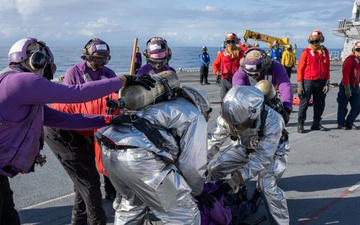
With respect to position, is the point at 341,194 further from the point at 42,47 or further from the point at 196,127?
the point at 42,47

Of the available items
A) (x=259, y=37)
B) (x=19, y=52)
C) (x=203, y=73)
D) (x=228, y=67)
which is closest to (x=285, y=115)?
(x=19, y=52)

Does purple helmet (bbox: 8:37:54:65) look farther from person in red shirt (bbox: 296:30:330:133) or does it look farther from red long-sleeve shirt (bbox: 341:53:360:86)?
red long-sleeve shirt (bbox: 341:53:360:86)

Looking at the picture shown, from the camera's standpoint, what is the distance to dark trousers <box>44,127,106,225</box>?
132 inches

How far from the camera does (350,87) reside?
25.7 feet

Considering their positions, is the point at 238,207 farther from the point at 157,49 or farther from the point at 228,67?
the point at 228,67

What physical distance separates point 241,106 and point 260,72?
1233mm

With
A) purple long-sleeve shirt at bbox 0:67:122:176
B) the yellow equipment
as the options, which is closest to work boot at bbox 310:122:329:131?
purple long-sleeve shirt at bbox 0:67:122:176

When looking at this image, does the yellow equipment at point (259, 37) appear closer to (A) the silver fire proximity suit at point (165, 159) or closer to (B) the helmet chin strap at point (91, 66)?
(B) the helmet chin strap at point (91, 66)

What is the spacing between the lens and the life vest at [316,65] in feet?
24.2

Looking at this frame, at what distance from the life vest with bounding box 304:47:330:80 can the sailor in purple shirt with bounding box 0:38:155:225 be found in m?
5.67

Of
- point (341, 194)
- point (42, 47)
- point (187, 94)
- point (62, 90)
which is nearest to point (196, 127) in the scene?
point (187, 94)

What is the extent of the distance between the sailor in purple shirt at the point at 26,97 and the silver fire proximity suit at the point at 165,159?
0.87 feet

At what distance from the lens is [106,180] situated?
443 centimetres

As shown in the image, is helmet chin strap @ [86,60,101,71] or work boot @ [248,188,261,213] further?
helmet chin strap @ [86,60,101,71]
